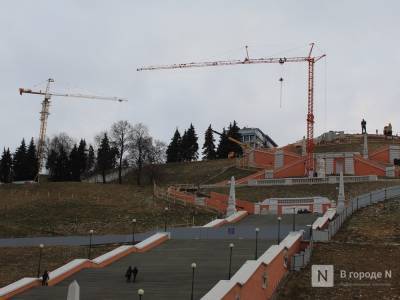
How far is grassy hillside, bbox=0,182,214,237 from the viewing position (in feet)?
162

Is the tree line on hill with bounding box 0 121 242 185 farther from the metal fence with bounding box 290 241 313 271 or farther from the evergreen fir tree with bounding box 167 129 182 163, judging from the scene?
the metal fence with bounding box 290 241 313 271

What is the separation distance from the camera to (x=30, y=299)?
24.4 metres

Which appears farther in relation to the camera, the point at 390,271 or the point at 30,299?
the point at 390,271

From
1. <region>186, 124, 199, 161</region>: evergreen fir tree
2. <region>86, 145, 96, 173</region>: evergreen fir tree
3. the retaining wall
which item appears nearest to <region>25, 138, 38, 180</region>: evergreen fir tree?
<region>86, 145, 96, 173</region>: evergreen fir tree

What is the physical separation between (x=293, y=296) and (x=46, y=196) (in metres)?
41.1

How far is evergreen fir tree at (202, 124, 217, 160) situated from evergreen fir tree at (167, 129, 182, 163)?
17.0 ft

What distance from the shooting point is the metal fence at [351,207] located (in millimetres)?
35000

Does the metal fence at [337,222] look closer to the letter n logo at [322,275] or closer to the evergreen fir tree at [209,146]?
the letter n logo at [322,275]

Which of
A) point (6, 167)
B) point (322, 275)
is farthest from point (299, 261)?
point (6, 167)

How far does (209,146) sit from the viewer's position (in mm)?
126438

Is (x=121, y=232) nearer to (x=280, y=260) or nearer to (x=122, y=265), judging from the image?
(x=122, y=265)

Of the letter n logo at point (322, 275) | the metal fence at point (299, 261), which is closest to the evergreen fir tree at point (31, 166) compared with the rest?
the metal fence at point (299, 261)

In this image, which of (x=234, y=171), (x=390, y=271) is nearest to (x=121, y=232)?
(x=390, y=271)

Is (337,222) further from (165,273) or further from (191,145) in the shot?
(191,145)
